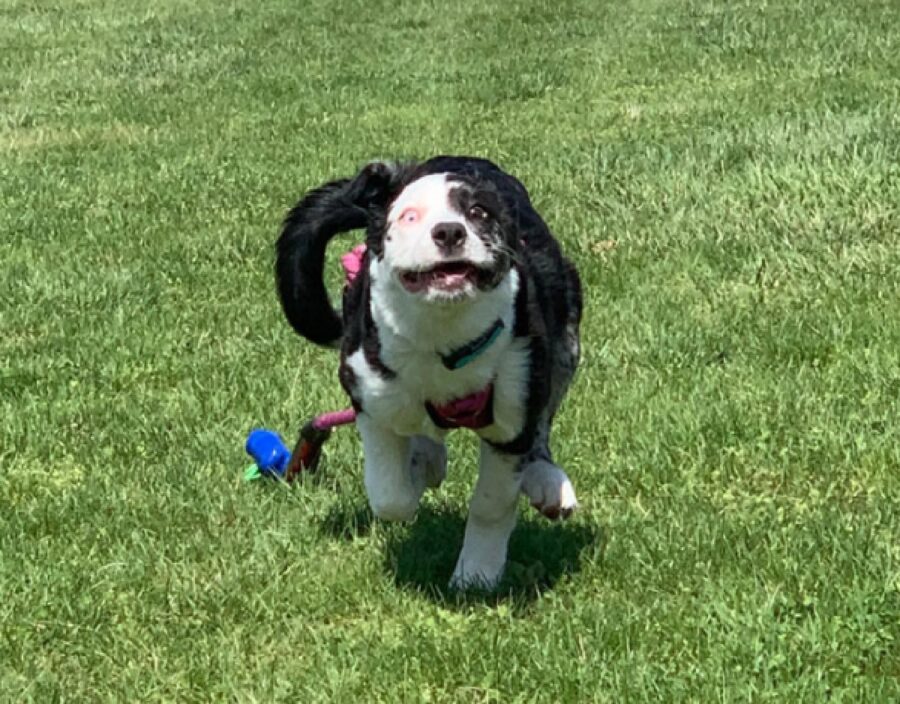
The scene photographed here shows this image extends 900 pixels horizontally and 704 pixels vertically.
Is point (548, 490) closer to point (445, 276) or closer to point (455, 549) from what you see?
point (455, 549)

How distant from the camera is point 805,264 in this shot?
824cm

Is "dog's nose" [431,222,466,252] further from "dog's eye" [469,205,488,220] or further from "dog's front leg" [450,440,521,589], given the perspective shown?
"dog's front leg" [450,440,521,589]

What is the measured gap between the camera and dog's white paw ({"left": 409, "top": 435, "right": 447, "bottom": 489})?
4.98m

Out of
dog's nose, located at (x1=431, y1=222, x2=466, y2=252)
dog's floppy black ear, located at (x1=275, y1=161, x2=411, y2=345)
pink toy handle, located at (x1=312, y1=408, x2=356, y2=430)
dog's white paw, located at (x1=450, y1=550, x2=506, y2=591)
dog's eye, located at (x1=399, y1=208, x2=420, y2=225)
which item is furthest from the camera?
pink toy handle, located at (x1=312, y1=408, x2=356, y2=430)

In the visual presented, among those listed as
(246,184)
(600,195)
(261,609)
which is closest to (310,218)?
(261,609)

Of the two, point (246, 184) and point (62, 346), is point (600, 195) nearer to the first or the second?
point (246, 184)

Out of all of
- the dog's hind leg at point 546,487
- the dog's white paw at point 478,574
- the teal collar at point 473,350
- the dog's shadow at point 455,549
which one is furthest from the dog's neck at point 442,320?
the dog's shadow at point 455,549

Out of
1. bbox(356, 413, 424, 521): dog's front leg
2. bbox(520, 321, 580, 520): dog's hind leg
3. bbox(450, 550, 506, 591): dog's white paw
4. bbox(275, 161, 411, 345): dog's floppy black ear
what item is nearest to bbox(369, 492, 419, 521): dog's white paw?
bbox(356, 413, 424, 521): dog's front leg

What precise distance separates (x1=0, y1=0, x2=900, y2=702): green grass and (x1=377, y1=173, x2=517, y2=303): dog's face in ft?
3.73

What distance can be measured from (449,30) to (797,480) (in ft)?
53.5

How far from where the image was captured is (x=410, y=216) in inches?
161

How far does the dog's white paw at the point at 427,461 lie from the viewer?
4984mm

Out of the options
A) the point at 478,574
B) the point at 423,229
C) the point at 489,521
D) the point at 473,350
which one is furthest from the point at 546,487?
the point at 423,229

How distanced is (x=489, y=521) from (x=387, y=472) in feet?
1.25
